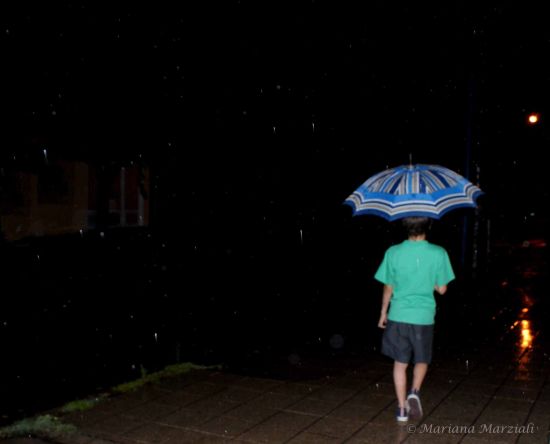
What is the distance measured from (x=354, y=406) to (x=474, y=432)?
3.75 feet

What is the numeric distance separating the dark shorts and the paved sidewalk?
601 millimetres

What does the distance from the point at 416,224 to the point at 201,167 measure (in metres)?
3.22

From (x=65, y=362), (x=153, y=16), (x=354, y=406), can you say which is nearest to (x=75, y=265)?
(x=65, y=362)

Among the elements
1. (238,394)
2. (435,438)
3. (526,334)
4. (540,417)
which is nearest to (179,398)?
(238,394)

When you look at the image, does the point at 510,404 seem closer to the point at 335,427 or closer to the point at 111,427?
the point at 335,427

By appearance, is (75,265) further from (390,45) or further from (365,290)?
(390,45)

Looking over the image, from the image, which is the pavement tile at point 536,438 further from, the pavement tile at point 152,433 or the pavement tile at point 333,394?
the pavement tile at point 152,433

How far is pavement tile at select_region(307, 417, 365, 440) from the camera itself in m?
5.15

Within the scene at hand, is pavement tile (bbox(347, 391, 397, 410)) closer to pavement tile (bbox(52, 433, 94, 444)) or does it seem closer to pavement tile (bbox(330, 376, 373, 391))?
pavement tile (bbox(330, 376, 373, 391))

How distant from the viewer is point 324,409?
5781mm

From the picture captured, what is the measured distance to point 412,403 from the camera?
17.8 feet

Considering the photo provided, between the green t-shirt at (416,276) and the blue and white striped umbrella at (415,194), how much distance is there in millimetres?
300

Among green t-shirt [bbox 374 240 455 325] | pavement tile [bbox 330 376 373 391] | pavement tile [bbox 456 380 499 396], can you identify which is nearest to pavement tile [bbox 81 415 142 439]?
pavement tile [bbox 330 376 373 391]

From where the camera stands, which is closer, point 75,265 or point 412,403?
point 412,403
